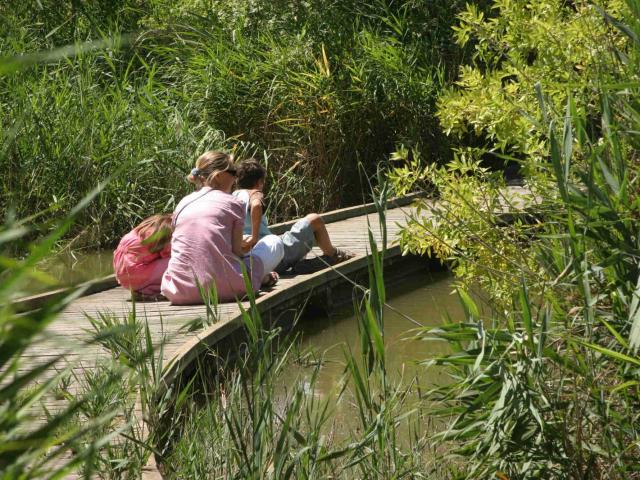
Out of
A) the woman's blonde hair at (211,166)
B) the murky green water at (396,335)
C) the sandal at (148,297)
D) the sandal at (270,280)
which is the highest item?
the woman's blonde hair at (211,166)

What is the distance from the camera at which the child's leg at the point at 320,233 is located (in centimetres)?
812

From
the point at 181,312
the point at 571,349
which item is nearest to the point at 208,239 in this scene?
the point at 181,312

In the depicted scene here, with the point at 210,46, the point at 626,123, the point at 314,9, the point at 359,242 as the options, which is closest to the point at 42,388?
the point at 626,123

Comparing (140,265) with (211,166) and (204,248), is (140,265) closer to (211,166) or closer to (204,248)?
(204,248)

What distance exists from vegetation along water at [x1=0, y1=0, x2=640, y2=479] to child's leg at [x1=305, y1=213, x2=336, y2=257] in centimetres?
91

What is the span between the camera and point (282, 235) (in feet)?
26.7

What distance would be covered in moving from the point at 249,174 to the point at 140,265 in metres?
1.09

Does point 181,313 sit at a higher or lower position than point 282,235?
lower

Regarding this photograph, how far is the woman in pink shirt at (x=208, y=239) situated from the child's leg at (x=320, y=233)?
130cm

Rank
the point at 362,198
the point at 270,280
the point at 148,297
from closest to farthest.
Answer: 1. the point at 362,198
2. the point at 148,297
3. the point at 270,280

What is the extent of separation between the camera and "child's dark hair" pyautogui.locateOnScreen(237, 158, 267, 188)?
7.64 meters

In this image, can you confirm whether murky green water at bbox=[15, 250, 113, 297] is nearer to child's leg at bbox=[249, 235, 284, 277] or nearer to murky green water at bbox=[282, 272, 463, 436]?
child's leg at bbox=[249, 235, 284, 277]

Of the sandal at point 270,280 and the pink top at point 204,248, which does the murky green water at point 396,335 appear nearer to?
the sandal at point 270,280

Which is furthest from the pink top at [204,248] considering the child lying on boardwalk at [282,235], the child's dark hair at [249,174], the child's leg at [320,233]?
the child's leg at [320,233]
